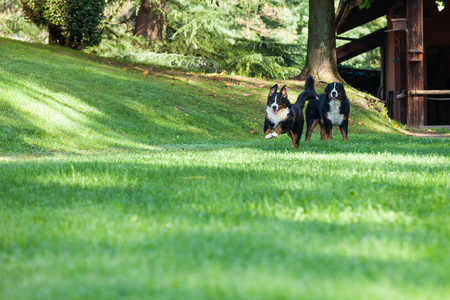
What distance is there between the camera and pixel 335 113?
13492mm

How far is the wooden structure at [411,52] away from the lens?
800 inches

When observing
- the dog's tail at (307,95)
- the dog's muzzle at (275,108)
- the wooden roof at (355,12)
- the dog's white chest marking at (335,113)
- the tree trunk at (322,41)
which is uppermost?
the wooden roof at (355,12)

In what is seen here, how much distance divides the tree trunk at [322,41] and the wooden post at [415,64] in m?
4.57

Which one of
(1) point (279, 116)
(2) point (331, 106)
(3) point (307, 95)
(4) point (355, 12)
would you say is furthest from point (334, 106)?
(4) point (355, 12)

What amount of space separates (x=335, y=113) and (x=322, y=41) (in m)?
11.8

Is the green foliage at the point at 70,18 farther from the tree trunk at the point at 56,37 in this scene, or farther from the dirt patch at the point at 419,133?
the dirt patch at the point at 419,133

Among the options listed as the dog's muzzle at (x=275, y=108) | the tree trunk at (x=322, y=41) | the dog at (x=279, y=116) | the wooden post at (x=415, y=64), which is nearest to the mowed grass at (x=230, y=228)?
the dog at (x=279, y=116)

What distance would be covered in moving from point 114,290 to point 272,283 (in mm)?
789

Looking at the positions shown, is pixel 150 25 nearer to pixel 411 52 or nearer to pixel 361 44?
pixel 361 44

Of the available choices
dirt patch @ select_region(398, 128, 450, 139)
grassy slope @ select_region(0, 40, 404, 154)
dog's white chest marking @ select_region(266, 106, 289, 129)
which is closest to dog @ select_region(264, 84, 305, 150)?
dog's white chest marking @ select_region(266, 106, 289, 129)

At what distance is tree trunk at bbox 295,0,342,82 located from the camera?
80.2ft

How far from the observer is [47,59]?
Result: 22172 mm

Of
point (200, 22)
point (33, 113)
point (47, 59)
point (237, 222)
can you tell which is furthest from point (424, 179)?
point (200, 22)

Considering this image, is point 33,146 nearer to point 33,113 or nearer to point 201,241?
point 33,113
